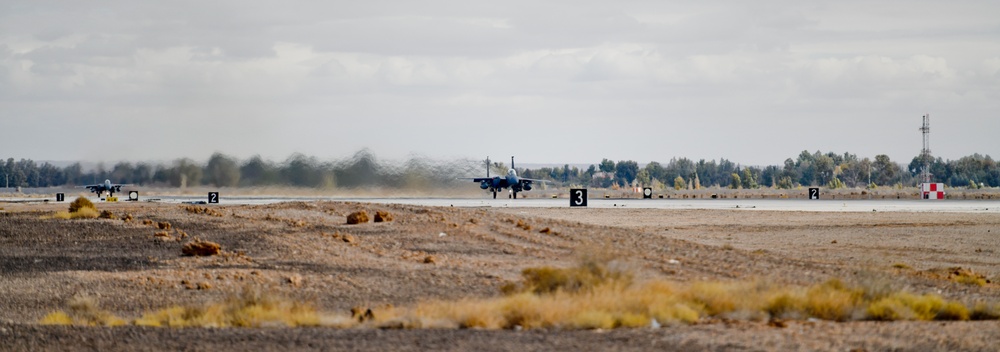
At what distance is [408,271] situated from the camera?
2308 cm

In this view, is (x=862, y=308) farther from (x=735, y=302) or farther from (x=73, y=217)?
(x=73, y=217)

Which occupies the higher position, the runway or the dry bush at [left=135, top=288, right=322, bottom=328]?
the runway

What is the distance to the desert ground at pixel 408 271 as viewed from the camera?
1488 cm

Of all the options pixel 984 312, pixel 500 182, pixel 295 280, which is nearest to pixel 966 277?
pixel 984 312

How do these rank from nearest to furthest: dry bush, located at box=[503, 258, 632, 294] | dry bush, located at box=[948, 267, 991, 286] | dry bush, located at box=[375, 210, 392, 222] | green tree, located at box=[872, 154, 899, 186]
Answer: dry bush, located at box=[503, 258, 632, 294] < dry bush, located at box=[948, 267, 991, 286] < dry bush, located at box=[375, 210, 392, 222] < green tree, located at box=[872, 154, 899, 186]

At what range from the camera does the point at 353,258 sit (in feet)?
81.8

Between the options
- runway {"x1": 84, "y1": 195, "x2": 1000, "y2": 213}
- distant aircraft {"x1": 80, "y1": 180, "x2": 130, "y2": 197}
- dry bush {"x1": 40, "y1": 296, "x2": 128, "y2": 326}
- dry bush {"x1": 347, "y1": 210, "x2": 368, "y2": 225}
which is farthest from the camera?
distant aircraft {"x1": 80, "y1": 180, "x2": 130, "y2": 197}

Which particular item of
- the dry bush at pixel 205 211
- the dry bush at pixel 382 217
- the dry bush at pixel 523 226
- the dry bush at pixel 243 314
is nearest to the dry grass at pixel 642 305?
the dry bush at pixel 243 314

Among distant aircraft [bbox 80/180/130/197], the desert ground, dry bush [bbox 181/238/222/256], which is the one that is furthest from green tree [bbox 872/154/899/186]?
dry bush [bbox 181/238/222/256]

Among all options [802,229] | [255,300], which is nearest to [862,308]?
[255,300]

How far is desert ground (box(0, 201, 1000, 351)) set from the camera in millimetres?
14875

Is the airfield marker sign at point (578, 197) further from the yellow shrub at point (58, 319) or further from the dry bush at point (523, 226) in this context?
the yellow shrub at point (58, 319)

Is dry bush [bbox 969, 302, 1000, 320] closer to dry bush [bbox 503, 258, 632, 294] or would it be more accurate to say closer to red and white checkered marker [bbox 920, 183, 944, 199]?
dry bush [bbox 503, 258, 632, 294]

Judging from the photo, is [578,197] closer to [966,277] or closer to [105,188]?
[966,277]
